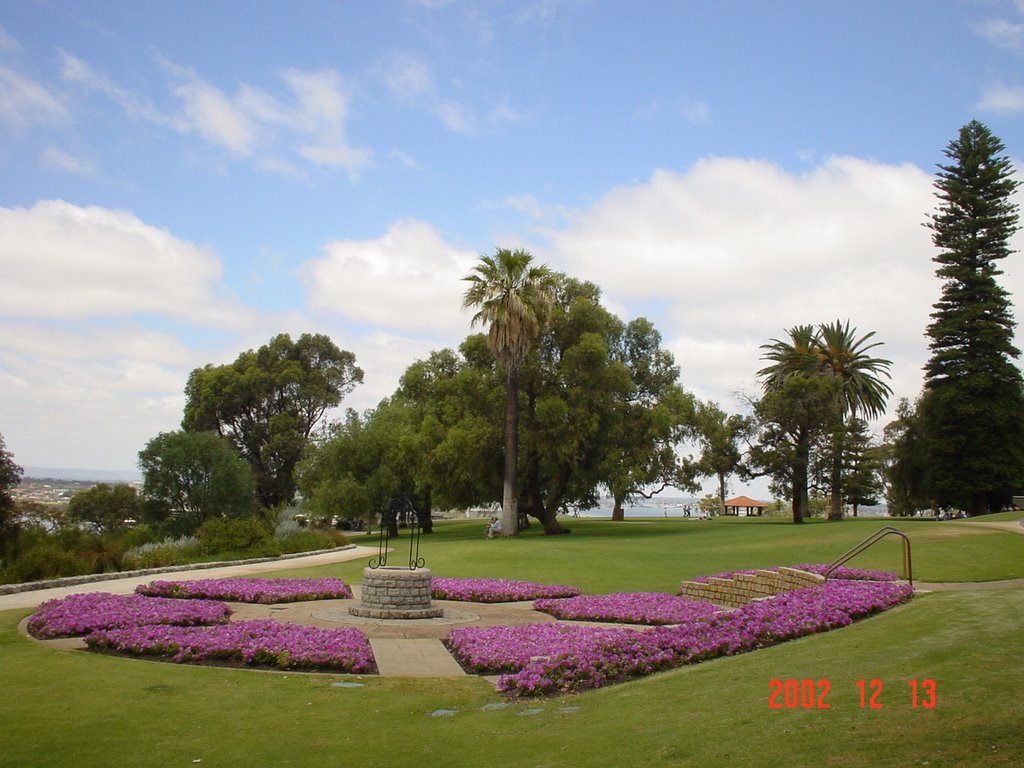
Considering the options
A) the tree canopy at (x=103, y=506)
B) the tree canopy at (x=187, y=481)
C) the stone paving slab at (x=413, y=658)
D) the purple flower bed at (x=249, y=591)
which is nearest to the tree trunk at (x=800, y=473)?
the tree canopy at (x=187, y=481)

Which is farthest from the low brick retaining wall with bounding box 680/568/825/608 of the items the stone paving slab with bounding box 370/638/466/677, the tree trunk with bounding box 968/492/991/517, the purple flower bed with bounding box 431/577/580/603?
the tree trunk with bounding box 968/492/991/517

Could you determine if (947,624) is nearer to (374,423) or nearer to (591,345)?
(591,345)

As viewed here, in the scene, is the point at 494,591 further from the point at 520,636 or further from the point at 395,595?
the point at 520,636

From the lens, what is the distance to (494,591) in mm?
19516

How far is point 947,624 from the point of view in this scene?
32.7ft

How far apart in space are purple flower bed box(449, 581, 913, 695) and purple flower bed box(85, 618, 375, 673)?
1.80m

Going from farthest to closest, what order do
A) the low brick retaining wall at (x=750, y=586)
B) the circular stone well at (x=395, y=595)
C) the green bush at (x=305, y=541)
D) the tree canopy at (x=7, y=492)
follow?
the green bush at (x=305, y=541)
the tree canopy at (x=7, y=492)
the low brick retaining wall at (x=750, y=586)
the circular stone well at (x=395, y=595)

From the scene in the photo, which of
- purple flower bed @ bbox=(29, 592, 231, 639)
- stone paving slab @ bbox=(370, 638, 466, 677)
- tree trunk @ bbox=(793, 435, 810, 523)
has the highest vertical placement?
tree trunk @ bbox=(793, 435, 810, 523)

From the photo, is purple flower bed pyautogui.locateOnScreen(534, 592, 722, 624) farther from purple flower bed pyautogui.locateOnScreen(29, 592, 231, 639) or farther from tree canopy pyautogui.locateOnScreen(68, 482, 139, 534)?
tree canopy pyautogui.locateOnScreen(68, 482, 139, 534)

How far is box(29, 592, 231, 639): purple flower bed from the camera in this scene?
1302cm

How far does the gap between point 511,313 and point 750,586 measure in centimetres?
2376

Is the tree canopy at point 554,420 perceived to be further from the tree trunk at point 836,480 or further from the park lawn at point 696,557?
the tree trunk at point 836,480
